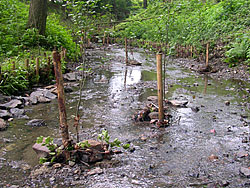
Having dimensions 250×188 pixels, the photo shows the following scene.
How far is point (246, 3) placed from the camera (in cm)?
1262

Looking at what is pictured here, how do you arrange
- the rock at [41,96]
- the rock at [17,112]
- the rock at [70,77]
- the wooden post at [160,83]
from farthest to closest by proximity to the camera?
the rock at [70,77]
the rock at [41,96]
the rock at [17,112]
the wooden post at [160,83]

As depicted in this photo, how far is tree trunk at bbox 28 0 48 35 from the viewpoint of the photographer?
1054 centimetres

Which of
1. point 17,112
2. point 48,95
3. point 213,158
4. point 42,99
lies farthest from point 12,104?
point 213,158

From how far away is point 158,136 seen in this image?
4266 millimetres

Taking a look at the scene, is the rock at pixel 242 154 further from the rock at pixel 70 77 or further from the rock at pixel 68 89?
the rock at pixel 70 77

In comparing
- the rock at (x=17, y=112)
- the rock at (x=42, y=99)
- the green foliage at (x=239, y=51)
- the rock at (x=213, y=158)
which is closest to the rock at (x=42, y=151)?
the rock at (x=17, y=112)

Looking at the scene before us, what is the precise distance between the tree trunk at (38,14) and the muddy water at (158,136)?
4660 millimetres

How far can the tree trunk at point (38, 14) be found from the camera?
1054cm

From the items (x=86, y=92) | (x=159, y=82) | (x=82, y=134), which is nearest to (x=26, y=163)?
(x=82, y=134)

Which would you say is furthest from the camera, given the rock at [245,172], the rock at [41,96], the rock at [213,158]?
the rock at [41,96]

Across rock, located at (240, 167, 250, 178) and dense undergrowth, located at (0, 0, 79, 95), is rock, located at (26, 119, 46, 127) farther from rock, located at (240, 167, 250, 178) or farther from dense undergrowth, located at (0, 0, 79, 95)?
rock, located at (240, 167, 250, 178)

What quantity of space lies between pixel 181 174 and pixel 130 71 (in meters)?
8.89

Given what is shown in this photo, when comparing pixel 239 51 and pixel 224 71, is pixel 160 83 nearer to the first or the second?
pixel 224 71

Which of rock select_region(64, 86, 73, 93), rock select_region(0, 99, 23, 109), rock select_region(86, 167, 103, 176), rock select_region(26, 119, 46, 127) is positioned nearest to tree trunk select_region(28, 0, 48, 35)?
rock select_region(64, 86, 73, 93)
